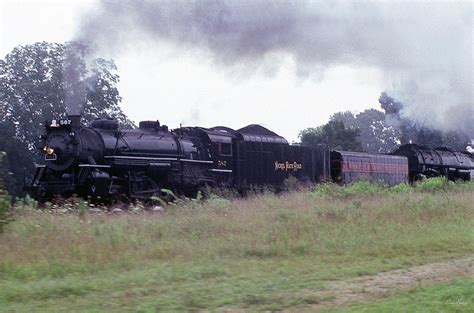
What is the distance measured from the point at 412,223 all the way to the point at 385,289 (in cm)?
644

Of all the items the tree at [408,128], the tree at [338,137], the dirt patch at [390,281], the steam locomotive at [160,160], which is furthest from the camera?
the tree at [338,137]

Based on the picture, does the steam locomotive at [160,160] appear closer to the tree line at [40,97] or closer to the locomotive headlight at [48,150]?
the locomotive headlight at [48,150]

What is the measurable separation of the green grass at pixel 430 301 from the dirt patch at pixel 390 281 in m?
0.33

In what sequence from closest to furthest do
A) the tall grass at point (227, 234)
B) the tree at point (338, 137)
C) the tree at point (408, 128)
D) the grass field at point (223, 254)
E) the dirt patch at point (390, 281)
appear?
the grass field at point (223, 254) → the dirt patch at point (390, 281) → the tall grass at point (227, 234) → the tree at point (408, 128) → the tree at point (338, 137)

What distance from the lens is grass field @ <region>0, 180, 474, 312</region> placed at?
7.08 metres

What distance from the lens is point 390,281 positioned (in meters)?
8.52

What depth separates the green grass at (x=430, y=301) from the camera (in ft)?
21.2

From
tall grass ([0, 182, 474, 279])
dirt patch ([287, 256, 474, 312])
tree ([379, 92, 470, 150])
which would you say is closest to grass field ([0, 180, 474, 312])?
tall grass ([0, 182, 474, 279])

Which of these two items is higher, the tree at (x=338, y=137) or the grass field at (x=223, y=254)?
the tree at (x=338, y=137)

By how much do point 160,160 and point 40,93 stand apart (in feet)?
60.7

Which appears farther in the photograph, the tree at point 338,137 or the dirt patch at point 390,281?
the tree at point 338,137

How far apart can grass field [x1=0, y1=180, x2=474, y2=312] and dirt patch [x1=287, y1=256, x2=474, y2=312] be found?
0.41ft

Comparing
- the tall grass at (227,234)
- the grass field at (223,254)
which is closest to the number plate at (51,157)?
the grass field at (223,254)

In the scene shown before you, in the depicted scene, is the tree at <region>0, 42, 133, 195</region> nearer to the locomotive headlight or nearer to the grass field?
the locomotive headlight
